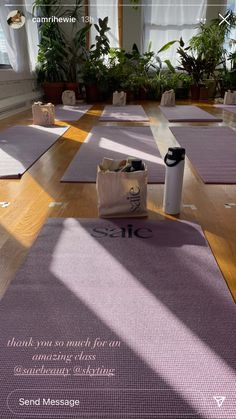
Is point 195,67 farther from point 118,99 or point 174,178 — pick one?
point 174,178

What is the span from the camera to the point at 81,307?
39.3 inches

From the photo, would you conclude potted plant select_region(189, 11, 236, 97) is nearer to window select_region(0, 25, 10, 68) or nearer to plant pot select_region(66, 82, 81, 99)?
plant pot select_region(66, 82, 81, 99)

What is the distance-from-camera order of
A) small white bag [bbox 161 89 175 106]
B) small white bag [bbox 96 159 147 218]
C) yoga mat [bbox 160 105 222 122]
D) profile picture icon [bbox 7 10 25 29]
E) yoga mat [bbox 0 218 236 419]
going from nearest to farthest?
yoga mat [bbox 0 218 236 419], small white bag [bbox 96 159 147 218], yoga mat [bbox 160 105 222 122], profile picture icon [bbox 7 10 25 29], small white bag [bbox 161 89 175 106]

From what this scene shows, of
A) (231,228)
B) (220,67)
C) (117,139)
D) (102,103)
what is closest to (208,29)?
(220,67)

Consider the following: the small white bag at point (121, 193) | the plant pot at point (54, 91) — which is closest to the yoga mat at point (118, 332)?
the small white bag at point (121, 193)

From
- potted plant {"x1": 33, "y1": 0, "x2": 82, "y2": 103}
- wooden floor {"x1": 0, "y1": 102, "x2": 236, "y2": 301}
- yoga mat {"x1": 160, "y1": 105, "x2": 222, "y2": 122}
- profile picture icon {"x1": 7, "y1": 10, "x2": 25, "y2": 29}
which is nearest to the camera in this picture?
wooden floor {"x1": 0, "y1": 102, "x2": 236, "y2": 301}

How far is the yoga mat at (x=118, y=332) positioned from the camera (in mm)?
741

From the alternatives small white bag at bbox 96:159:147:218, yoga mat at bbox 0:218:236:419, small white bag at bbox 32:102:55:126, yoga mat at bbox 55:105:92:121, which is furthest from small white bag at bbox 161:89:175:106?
yoga mat at bbox 0:218:236:419

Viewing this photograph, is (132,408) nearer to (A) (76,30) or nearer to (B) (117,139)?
(B) (117,139)

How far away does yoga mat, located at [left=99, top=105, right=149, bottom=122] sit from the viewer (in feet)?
14.2

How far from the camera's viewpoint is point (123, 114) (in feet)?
15.5

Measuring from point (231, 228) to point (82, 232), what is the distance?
64cm

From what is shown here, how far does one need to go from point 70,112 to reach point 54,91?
153cm

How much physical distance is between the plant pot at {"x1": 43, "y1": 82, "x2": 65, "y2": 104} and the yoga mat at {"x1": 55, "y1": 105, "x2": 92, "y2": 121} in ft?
2.35
